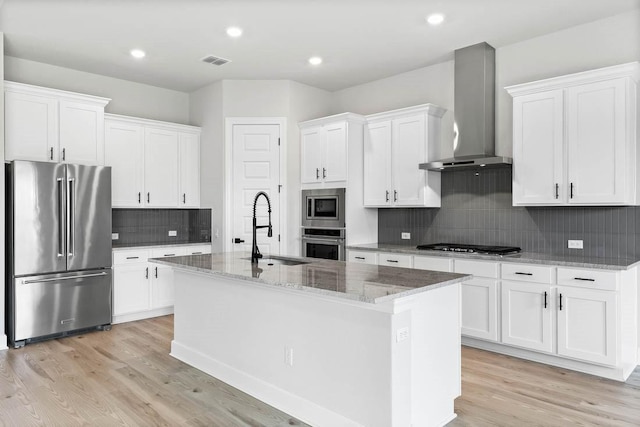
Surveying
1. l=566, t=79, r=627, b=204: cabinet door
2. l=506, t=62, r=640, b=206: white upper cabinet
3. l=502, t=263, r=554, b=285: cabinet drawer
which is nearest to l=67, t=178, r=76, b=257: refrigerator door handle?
l=502, t=263, r=554, b=285: cabinet drawer

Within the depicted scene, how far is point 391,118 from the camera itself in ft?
16.4

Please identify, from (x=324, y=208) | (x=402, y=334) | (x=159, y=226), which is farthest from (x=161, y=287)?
(x=402, y=334)

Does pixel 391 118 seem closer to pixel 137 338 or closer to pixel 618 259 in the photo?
pixel 618 259

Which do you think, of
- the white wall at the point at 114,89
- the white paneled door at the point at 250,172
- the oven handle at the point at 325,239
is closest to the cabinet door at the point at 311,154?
the white paneled door at the point at 250,172

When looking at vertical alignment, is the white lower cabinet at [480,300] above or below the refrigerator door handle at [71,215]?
below

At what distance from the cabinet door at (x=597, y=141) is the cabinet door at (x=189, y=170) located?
4430 millimetres

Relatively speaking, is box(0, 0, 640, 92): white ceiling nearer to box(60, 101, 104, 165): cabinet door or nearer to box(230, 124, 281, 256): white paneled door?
box(60, 101, 104, 165): cabinet door

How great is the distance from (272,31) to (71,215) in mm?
2745

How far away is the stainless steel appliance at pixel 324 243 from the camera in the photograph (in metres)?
5.17

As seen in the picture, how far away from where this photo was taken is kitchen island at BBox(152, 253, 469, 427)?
2.32 m

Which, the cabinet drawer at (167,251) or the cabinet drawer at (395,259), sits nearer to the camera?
the cabinet drawer at (395,259)

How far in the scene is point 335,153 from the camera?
524 centimetres

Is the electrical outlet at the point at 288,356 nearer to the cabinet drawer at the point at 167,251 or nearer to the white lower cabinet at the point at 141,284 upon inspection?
the white lower cabinet at the point at 141,284

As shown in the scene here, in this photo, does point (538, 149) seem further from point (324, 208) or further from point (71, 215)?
point (71, 215)
